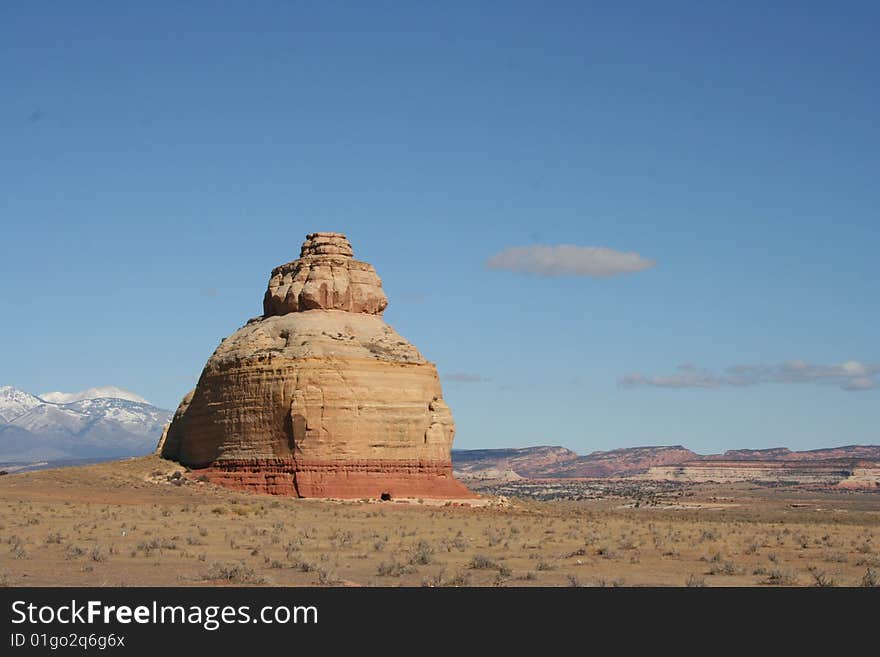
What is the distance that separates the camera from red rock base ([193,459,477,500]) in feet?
173

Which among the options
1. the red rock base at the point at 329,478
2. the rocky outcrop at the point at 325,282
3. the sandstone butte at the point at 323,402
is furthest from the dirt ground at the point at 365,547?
the rocky outcrop at the point at 325,282

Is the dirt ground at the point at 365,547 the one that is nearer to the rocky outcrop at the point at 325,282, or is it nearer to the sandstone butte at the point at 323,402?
the sandstone butte at the point at 323,402

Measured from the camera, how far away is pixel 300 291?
193ft

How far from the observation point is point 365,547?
27844 millimetres

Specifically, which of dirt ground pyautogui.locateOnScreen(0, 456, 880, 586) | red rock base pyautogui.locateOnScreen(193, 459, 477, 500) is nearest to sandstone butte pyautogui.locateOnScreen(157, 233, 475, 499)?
red rock base pyautogui.locateOnScreen(193, 459, 477, 500)

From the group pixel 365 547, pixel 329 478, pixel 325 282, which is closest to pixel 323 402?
pixel 329 478

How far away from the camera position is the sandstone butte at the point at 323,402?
5331 cm

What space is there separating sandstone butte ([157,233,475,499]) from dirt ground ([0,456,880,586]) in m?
4.53
